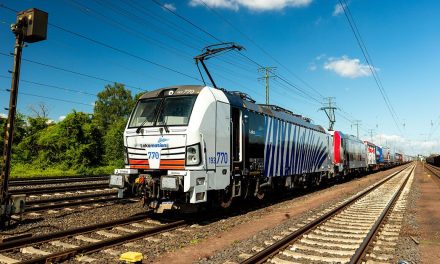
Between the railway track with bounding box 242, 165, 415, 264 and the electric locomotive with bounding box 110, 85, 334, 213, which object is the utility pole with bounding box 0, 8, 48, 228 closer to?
the electric locomotive with bounding box 110, 85, 334, 213

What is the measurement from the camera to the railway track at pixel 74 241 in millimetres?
6074

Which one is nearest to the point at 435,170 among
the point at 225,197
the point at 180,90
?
the point at 225,197

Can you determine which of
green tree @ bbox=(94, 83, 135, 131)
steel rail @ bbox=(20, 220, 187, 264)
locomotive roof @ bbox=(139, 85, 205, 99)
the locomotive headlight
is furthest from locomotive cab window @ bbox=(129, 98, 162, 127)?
green tree @ bbox=(94, 83, 135, 131)

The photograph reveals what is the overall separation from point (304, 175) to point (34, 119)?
118 ft

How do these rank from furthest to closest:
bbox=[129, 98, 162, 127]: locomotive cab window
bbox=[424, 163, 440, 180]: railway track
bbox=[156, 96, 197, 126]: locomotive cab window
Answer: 1. bbox=[424, 163, 440, 180]: railway track
2. bbox=[129, 98, 162, 127]: locomotive cab window
3. bbox=[156, 96, 197, 126]: locomotive cab window

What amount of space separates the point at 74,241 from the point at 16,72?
4.50m

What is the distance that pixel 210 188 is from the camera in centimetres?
931

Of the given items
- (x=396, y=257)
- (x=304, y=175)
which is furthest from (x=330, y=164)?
(x=396, y=257)

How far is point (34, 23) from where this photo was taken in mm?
8156

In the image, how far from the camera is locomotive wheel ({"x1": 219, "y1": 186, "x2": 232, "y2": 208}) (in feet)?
33.9

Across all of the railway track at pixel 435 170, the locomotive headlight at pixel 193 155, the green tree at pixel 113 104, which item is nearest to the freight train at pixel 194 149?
the locomotive headlight at pixel 193 155

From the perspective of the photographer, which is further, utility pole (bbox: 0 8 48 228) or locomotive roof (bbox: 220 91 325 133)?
locomotive roof (bbox: 220 91 325 133)

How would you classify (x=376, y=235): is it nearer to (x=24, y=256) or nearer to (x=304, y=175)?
(x=24, y=256)

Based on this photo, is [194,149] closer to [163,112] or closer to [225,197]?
[163,112]
